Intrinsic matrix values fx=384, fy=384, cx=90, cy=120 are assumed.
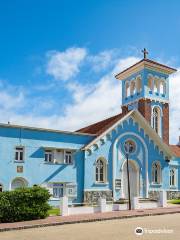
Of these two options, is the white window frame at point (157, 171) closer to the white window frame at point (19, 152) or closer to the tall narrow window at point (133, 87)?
the tall narrow window at point (133, 87)

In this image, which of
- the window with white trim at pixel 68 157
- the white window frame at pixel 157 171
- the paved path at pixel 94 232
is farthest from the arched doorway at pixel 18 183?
the white window frame at pixel 157 171

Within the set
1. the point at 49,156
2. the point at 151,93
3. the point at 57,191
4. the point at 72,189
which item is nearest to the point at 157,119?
the point at 151,93

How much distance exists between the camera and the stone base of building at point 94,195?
31141mm

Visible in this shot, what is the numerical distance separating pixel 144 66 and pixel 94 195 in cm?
1452

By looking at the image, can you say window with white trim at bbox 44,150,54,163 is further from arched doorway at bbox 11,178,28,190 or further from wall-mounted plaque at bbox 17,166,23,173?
arched doorway at bbox 11,178,28,190

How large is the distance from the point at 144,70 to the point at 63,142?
1273 cm

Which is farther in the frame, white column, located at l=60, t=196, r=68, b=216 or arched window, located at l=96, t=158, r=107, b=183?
arched window, located at l=96, t=158, r=107, b=183

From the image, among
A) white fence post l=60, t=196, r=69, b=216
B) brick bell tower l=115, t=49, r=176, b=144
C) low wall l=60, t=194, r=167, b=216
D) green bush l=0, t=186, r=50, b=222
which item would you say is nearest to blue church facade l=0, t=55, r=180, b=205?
brick bell tower l=115, t=49, r=176, b=144

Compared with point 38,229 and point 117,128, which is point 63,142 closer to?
point 117,128

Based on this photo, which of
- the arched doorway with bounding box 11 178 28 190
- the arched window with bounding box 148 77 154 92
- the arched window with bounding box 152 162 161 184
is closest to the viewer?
the arched doorway with bounding box 11 178 28 190

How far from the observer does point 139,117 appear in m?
34.9

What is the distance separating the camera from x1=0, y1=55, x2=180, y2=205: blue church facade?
96.1 ft

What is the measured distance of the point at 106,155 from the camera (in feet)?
107

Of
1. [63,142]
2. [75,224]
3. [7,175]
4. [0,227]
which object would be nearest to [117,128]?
[63,142]
